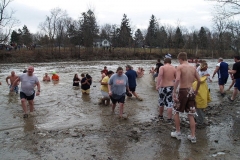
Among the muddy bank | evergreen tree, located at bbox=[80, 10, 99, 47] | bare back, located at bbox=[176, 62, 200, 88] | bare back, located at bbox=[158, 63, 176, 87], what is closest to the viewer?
bare back, located at bbox=[176, 62, 200, 88]

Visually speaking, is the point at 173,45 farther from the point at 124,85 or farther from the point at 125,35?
the point at 124,85

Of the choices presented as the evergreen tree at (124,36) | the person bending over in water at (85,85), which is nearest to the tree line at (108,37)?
the evergreen tree at (124,36)

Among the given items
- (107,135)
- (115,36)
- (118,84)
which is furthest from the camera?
(115,36)

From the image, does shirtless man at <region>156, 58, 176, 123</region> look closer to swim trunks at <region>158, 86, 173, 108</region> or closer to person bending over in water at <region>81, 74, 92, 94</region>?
swim trunks at <region>158, 86, 173, 108</region>

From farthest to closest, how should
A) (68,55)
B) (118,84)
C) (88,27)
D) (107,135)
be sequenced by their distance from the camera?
(88,27)
(68,55)
(118,84)
(107,135)

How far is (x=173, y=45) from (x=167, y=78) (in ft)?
208

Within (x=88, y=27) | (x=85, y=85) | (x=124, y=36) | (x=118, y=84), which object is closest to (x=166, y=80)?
(x=118, y=84)

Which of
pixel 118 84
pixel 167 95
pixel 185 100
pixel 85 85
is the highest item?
pixel 118 84

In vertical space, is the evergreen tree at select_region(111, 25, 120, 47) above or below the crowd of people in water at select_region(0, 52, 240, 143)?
above

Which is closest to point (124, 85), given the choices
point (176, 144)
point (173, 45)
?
point (176, 144)

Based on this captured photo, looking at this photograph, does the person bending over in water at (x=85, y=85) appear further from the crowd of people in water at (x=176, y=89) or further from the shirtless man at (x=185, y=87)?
the shirtless man at (x=185, y=87)

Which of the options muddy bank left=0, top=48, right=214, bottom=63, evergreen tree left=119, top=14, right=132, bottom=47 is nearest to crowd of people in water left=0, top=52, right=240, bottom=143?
muddy bank left=0, top=48, right=214, bottom=63

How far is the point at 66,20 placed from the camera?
68000 millimetres

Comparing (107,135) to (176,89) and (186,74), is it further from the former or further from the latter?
(186,74)
